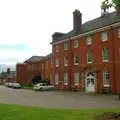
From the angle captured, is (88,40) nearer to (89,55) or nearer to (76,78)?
(89,55)

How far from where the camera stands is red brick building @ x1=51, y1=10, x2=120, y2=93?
157 feet

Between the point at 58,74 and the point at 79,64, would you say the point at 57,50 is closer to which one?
the point at 58,74

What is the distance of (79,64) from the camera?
5703cm

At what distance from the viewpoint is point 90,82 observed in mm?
53281

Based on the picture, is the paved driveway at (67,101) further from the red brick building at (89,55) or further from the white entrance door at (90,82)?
the white entrance door at (90,82)

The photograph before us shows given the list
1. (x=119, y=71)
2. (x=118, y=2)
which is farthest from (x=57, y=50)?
(x=118, y=2)

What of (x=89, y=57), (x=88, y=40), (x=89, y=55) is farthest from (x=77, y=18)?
(x=89, y=57)

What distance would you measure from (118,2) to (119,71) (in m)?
28.9

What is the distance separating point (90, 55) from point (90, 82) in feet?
14.7

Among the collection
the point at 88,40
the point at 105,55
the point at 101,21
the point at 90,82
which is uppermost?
the point at 101,21

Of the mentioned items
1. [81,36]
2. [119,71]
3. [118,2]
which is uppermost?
[81,36]

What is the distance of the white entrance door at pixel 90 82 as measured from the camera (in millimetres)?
52650

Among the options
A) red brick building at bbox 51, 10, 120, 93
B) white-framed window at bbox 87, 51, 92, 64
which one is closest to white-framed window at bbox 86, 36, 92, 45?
red brick building at bbox 51, 10, 120, 93

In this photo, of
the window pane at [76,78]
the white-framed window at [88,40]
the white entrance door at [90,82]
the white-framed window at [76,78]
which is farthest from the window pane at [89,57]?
the window pane at [76,78]
